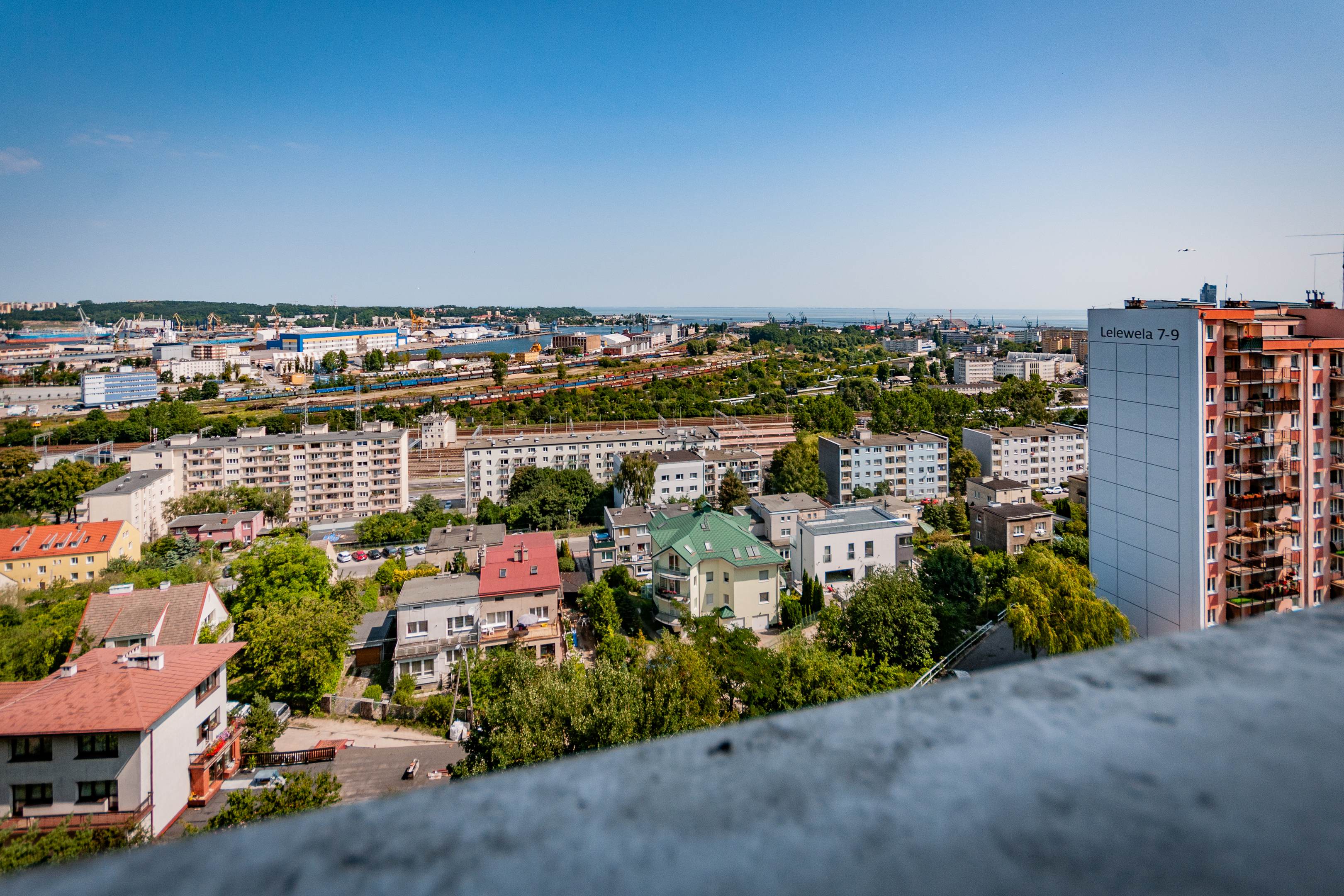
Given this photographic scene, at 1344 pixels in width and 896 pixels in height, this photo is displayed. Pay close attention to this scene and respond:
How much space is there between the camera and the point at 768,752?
354 millimetres

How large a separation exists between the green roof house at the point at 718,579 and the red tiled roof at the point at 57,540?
843 centimetres

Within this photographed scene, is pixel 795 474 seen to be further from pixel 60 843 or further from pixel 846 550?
pixel 60 843

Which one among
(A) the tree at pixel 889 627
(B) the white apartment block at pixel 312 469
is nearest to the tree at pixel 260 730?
(A) the tree at pixel 889 627

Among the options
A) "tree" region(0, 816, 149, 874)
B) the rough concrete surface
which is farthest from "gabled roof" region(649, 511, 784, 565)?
the rough concrete surface

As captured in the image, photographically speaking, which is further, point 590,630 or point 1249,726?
point 590,630

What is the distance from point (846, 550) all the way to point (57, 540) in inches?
455

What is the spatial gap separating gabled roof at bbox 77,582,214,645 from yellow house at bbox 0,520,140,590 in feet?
12.4

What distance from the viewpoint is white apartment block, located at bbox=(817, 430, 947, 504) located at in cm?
1605

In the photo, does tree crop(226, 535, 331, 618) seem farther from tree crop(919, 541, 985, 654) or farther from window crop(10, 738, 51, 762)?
tree crop(919, 541, 985, 654)

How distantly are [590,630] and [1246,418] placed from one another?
23.5 feet

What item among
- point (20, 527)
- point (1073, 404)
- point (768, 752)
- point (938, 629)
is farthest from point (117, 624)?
point (1073, 404)

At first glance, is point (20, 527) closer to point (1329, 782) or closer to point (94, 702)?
point (94, 702)

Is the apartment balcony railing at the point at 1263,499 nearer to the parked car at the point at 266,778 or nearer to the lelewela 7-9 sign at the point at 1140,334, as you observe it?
the lelewela 7-9 sign at the point at 1140,334

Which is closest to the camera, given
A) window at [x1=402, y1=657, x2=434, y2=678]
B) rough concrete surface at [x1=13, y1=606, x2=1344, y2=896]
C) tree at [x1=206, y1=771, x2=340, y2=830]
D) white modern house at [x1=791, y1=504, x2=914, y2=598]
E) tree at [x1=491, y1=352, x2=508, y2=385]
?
rough concrete surface at [x1=13, y1=606, x2=1344, y2=896]
